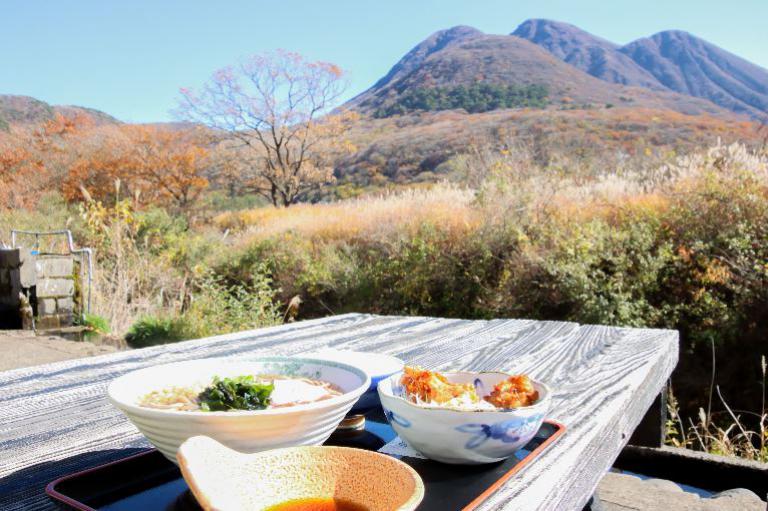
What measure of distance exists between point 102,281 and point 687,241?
5104 millimetres

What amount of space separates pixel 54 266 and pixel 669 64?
6977 centimetres

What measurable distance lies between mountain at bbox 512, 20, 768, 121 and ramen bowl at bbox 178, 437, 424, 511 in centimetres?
5053

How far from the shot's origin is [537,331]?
1.77 metres

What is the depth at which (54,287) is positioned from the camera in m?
4.91

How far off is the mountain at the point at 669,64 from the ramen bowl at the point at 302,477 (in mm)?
50531

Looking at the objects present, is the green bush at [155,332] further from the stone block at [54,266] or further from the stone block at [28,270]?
the stone block at [28,270]

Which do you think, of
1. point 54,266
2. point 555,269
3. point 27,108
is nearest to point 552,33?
point 27,108

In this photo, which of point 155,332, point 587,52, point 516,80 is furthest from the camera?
point 587,52

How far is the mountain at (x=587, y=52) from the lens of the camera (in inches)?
2259

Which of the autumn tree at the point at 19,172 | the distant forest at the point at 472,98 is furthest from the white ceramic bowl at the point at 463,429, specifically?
the distant forest at the point at 472,98

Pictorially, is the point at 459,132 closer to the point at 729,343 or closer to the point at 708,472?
the point at 729,343

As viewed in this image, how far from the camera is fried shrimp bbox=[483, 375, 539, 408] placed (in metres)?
0.71

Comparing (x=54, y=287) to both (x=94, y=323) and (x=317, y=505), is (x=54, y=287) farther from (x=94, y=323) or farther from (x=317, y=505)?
(x=317, y=505)

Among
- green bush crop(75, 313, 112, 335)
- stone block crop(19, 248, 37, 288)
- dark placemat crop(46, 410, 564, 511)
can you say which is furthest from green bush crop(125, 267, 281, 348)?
dark placemat crop(46, 410, 564, 511)
